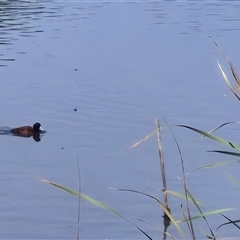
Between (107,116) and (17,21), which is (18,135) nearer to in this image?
(107,116)

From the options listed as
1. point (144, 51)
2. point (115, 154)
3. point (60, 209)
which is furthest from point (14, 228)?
point (144, 51)

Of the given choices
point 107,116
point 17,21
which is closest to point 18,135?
point 107,116

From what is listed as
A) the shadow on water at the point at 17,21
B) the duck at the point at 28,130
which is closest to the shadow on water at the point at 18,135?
the duck at the point at 28,130

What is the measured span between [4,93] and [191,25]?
460 inches

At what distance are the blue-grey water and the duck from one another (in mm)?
105

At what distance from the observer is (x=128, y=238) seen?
672 cm

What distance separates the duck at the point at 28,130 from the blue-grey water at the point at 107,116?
105mm

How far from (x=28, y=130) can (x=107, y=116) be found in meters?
1.56

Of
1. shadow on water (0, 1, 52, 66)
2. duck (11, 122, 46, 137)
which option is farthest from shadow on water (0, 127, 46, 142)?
shadow on water (0, 1, 52, 66)

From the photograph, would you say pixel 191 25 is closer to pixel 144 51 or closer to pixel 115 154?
pixel 144 51

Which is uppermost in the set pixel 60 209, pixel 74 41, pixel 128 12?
pixel 60 209

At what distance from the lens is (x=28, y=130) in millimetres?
10812

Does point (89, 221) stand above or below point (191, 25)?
above

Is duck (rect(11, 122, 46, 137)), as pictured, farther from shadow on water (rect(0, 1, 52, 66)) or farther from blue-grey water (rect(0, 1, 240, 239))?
shadow on water (rect(0, 1, 52, 66))
